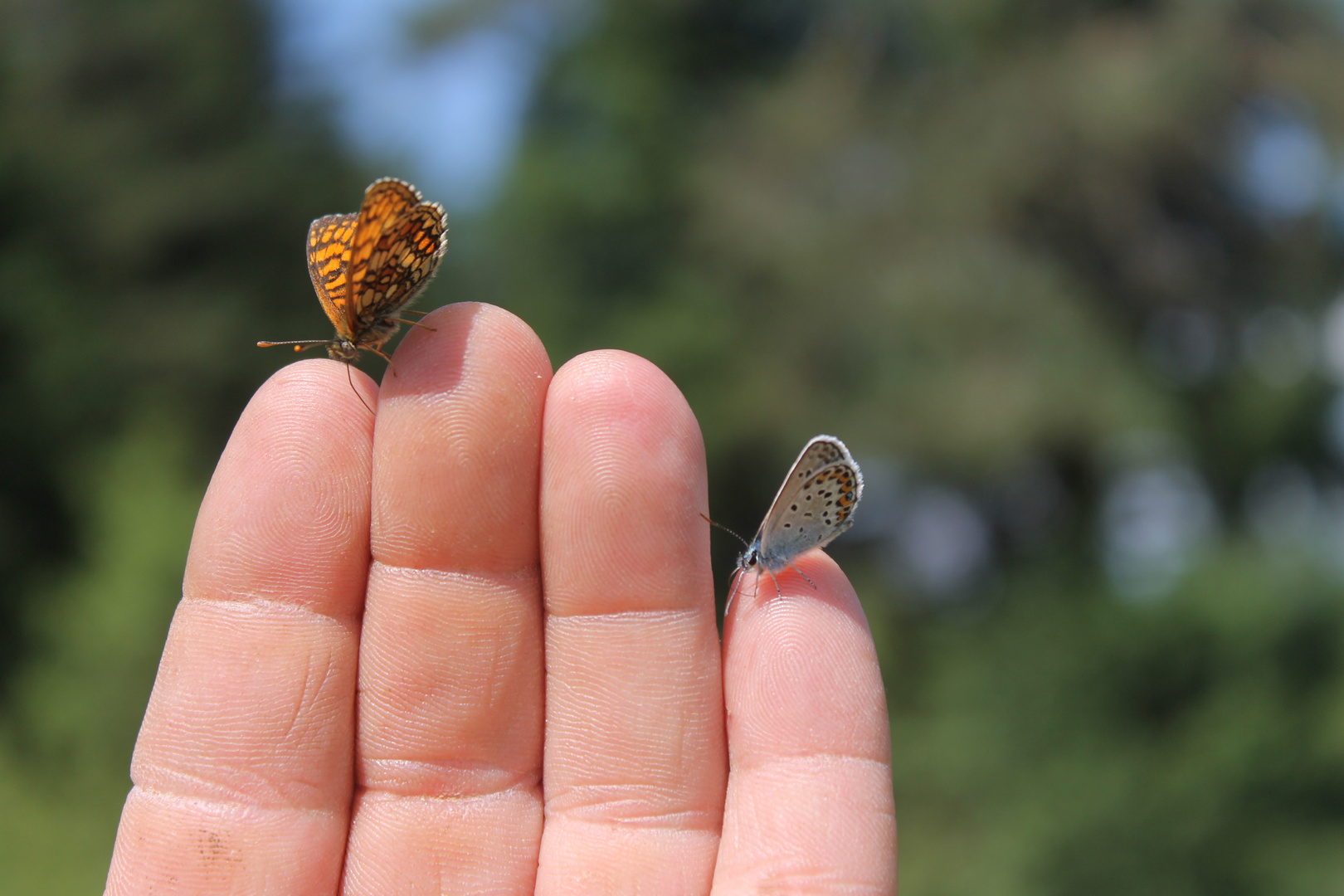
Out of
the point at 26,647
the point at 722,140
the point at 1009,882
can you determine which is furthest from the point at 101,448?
the point at 1009,882

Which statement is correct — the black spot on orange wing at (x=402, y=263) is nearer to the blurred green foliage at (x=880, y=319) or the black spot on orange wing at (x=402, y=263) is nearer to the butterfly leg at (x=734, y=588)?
the butterfly leg at (x=734, y=588)

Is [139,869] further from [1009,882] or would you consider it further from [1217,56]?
[1217,56]

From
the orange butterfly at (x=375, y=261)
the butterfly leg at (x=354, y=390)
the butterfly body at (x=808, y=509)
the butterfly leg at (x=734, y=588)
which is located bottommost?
the butterfly leg at (x=734, y=588)

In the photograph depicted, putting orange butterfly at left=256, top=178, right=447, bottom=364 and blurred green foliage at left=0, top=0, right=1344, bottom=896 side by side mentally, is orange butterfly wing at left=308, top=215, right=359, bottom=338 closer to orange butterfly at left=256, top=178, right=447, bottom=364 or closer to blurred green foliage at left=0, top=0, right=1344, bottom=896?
orange butterfly at left=256, top=178, right=447, bottom=364

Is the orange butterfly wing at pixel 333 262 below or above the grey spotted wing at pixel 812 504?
above

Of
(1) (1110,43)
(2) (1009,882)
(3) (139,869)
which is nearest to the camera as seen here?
(3) (139,869)

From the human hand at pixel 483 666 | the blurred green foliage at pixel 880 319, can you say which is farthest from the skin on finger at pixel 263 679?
the blurred green foliage at pixel 880 319

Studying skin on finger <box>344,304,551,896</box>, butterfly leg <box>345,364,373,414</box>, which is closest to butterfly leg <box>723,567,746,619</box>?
skin on finger <box>344,304,551,896</box>
